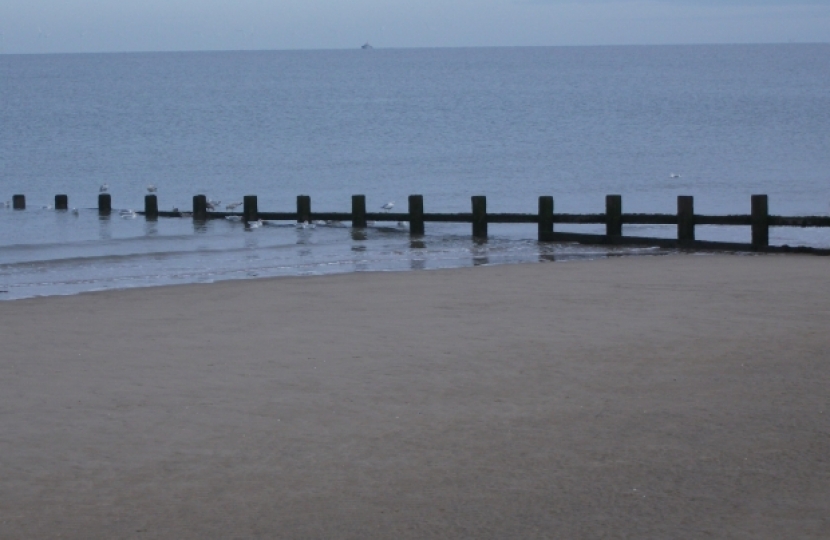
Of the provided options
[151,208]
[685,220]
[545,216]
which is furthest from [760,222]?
[151,208]

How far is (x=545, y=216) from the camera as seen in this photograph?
828 inches

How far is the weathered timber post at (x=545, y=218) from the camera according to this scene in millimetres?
20938

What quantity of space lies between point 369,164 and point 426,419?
48.4 metres

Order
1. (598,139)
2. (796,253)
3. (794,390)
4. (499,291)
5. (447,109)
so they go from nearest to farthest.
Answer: (794,390), (499,291), (796,253), (598,139), (447,109)

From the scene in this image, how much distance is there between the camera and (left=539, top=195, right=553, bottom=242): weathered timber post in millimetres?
20938

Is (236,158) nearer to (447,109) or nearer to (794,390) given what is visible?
(447,109)

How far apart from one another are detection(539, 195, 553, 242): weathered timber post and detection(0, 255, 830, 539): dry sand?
25.3 ft

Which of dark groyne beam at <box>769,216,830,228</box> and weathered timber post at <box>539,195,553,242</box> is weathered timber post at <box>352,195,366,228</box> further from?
dark groyne beam at <box>769,216,830,228</box>

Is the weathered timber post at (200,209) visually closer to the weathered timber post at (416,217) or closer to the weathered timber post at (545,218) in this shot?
the weathered timber post at (416,217)

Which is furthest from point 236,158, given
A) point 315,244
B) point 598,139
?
point 315,244

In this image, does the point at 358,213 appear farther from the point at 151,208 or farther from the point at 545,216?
the point at 151,208

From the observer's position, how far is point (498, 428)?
7340 mm

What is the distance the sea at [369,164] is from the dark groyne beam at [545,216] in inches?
16.0

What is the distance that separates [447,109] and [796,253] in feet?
264
